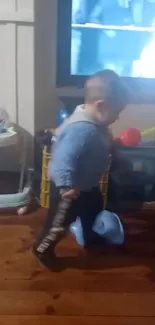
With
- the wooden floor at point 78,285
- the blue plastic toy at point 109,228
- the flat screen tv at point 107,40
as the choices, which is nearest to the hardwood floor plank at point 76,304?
the wooden floor at point 78,285

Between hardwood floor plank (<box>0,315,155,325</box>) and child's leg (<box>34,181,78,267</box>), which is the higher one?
child's leg (<box>34,181,78,267</box>)

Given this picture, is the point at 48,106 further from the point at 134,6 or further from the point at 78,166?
the point at 78,166

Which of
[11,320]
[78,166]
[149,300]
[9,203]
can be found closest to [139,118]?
[9,203]

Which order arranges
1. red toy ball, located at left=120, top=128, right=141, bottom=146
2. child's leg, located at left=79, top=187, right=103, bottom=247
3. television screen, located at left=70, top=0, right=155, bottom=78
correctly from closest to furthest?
child's leg, located at left=79, top=187, right=103, bottom=247 → red toy ball, located at left=120, top=128, right=141, bottom=146 → television screen, located at left=70, top=0, right=155, bottom=78

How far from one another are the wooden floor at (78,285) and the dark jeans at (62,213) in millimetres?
97

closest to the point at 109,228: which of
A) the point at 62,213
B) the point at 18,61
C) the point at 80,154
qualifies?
the point at 62,213

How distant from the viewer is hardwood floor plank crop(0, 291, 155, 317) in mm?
1357

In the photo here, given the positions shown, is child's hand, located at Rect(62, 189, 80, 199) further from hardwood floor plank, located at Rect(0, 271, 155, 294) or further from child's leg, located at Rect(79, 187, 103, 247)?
hardwood floor plank, located at Rect(0, 271, 155, 294)

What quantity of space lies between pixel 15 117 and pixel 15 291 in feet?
3.22

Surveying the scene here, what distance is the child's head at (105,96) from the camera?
4.97ft

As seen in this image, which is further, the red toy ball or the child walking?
the red toy ball

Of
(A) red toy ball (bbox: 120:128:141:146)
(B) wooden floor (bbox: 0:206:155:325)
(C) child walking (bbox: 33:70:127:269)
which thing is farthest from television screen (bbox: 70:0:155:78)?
(B) wooden floor (bbox: 0:206:155:325)

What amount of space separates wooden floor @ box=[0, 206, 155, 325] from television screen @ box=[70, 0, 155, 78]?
80cm

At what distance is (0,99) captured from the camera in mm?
2207
